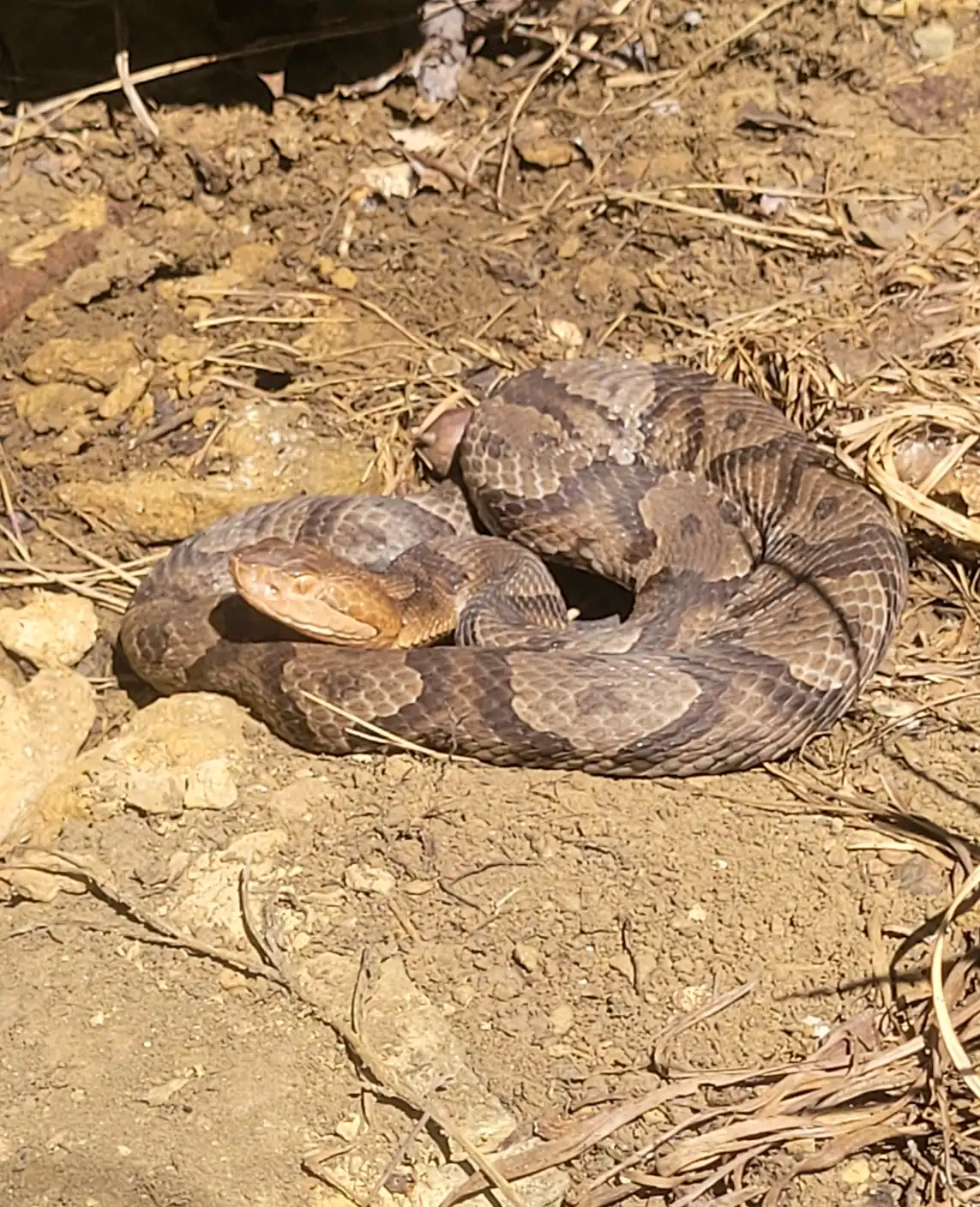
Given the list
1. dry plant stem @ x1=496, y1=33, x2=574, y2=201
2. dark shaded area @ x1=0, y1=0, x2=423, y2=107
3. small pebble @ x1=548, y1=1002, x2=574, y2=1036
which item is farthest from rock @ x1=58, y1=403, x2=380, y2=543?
small pebble @ x1=548, y1=1002, x2=574, y2=1036

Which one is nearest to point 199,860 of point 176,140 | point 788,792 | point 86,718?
point 86,718

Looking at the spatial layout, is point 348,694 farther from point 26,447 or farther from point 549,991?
point 26,447

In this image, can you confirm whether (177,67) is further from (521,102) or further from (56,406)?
(56,406)

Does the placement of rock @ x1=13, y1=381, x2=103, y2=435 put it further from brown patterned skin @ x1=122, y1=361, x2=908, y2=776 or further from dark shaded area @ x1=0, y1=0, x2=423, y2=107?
dark shaded area @ x1=0, y1=0, x2=423, y2=107

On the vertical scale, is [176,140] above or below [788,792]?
above

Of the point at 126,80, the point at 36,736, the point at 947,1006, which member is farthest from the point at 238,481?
the point at 947,1006
